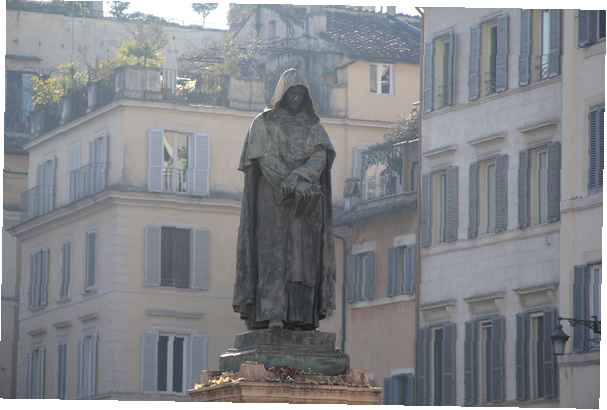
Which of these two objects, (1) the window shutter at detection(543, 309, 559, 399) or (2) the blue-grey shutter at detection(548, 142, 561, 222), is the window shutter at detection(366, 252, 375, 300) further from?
(1) the window shutter at detection(543, 309, 559, 399)

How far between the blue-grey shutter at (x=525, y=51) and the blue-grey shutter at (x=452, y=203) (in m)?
2.20

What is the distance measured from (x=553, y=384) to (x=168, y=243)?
13352mm

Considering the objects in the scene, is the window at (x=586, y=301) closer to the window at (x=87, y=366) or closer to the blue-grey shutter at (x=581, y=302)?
the blue-grey shutter at (x=581, y=302)

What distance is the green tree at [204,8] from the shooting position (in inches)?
2403

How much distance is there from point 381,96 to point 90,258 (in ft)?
22.2

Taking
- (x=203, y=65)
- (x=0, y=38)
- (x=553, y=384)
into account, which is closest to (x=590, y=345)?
(x=553, y=384)

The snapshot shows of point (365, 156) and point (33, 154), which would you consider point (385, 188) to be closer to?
point (365, 156)

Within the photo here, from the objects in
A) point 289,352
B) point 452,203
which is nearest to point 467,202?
point 452,203

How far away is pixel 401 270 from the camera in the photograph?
186ft

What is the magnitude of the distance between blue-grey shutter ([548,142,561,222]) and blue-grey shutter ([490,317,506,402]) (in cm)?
219

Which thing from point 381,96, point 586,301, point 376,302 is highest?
point 381,96

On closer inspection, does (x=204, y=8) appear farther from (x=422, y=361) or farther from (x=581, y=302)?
(x=581, y=302)

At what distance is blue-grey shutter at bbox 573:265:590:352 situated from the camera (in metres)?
48.3

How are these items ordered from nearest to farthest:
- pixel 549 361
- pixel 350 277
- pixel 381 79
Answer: pixel 549 361 < pixel 350 277 < pixel 381 79
